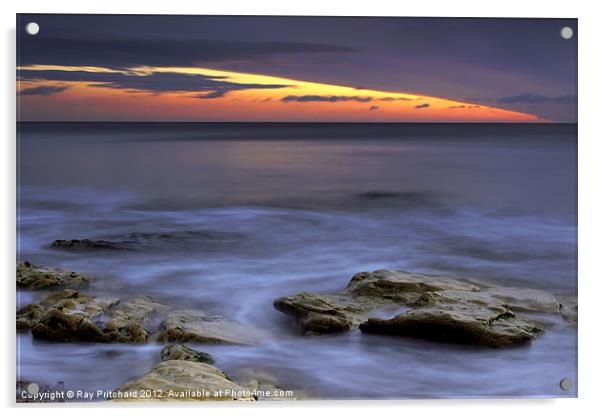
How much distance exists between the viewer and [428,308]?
14.5 feet

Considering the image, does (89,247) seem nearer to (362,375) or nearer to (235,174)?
(235,174)

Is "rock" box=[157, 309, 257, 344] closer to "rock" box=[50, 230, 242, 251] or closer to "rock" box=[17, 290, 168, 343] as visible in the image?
"rock" box=[17, 290, 168, 343]

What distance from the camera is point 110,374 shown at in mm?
4230

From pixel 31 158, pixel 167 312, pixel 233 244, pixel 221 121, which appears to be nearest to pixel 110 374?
pixel 167 312

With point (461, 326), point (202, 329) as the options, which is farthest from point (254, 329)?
point (461, 326)

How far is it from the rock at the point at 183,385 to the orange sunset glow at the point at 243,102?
1.35 m

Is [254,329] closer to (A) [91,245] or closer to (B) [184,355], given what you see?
(B) [184,355]

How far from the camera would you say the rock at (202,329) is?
429 cm

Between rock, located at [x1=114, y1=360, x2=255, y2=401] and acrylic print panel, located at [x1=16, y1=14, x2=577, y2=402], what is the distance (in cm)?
3

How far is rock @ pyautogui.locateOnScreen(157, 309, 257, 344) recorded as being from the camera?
429 cm

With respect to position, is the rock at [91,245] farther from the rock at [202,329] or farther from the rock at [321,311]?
the rock at [321,311]

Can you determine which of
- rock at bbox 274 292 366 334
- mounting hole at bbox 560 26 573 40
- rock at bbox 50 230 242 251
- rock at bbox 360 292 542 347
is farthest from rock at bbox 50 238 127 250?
mounting hole at bbox 560 26 573 40
